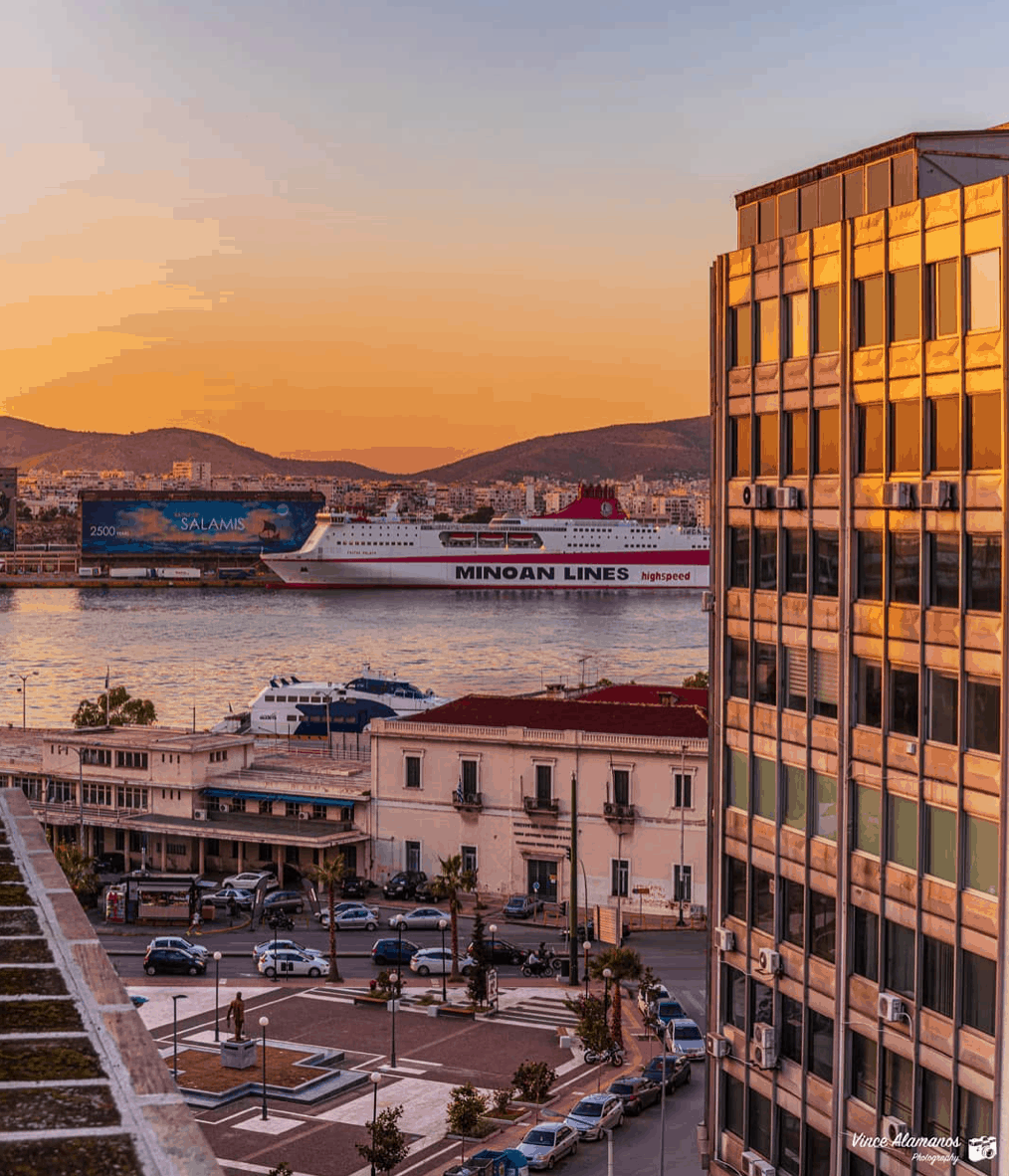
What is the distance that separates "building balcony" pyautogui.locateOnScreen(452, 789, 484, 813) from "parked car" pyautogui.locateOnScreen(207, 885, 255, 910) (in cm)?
359

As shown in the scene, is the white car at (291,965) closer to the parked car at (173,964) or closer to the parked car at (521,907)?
the parked car at (173,964)

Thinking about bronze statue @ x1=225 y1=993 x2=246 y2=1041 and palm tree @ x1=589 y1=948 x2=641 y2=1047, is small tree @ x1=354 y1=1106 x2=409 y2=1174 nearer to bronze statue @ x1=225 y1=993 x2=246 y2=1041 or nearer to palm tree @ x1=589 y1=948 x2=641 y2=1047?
bronze statue @ x1=225 y1=993 x2=246 y2=1041

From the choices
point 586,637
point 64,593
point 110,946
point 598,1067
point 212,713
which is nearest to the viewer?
point 598,1067

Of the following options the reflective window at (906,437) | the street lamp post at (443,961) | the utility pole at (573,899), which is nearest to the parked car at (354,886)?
the street lamp post at (443,961)

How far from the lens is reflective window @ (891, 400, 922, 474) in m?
9.65

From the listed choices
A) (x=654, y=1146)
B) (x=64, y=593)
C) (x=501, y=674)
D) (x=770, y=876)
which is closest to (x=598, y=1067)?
(x=654, y=1146)

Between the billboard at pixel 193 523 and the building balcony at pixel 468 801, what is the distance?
148105mm

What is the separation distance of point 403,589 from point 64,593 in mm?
32531

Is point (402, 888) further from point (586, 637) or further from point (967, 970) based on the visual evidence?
point (586, 637)

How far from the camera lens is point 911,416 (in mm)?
9703

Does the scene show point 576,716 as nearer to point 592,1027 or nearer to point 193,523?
point 592,1027

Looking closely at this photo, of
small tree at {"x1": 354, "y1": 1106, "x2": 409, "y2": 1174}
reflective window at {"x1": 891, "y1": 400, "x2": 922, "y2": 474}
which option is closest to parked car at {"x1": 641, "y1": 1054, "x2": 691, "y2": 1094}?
small tree at {"x1": 354, "y1": 1106, "x2": 409, "y2": 1174}

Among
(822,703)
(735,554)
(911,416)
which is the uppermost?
(911,416)

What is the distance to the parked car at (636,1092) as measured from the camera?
17.1 metres
